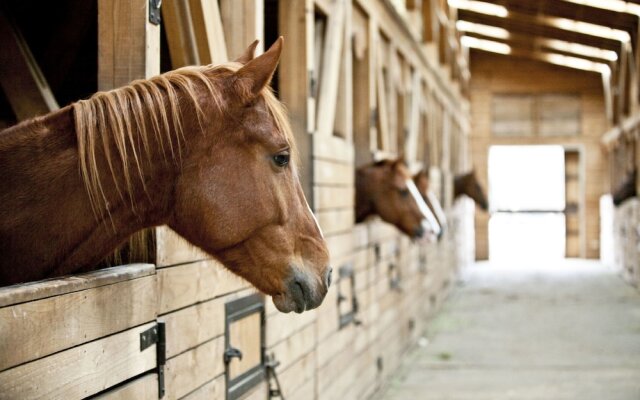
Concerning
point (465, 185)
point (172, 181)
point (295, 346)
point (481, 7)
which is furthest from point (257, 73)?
point (481, 7)

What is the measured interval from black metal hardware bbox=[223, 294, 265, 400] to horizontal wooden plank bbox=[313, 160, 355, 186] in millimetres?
1003

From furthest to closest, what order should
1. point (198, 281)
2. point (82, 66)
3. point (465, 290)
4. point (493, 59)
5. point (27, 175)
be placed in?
1. point (493, 59)
2. point (465, 290)
3. point (82, 66)
4. point (198, 281)
5. point (27, 175)

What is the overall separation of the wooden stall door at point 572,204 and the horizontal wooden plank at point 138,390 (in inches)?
696

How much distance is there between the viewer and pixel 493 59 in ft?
61.5

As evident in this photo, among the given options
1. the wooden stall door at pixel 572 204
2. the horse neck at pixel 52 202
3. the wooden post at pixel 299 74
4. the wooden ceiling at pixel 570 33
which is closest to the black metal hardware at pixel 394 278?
the wooden post at pixel 299 74

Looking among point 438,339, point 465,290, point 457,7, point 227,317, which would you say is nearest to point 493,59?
point 457,7

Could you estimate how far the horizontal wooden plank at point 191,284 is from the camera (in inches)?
92.1

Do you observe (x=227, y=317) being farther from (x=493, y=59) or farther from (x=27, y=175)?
(x=493, y=59)

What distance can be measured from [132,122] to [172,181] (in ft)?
0.59

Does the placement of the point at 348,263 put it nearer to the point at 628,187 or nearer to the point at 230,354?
the point at 230,354

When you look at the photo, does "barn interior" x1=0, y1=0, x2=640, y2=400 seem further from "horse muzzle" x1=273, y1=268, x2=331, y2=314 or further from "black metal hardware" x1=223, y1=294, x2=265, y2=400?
"horse muzzle" x1=273, y1=268, x2=331, y2=314

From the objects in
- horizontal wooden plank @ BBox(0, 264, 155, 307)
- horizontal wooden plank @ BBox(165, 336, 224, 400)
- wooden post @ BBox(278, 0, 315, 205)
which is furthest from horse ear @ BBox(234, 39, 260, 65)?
wooden post @ BBox(278, 0, 315, 205)

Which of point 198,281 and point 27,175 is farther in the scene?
point 198,281

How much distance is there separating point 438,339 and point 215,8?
6092mm
